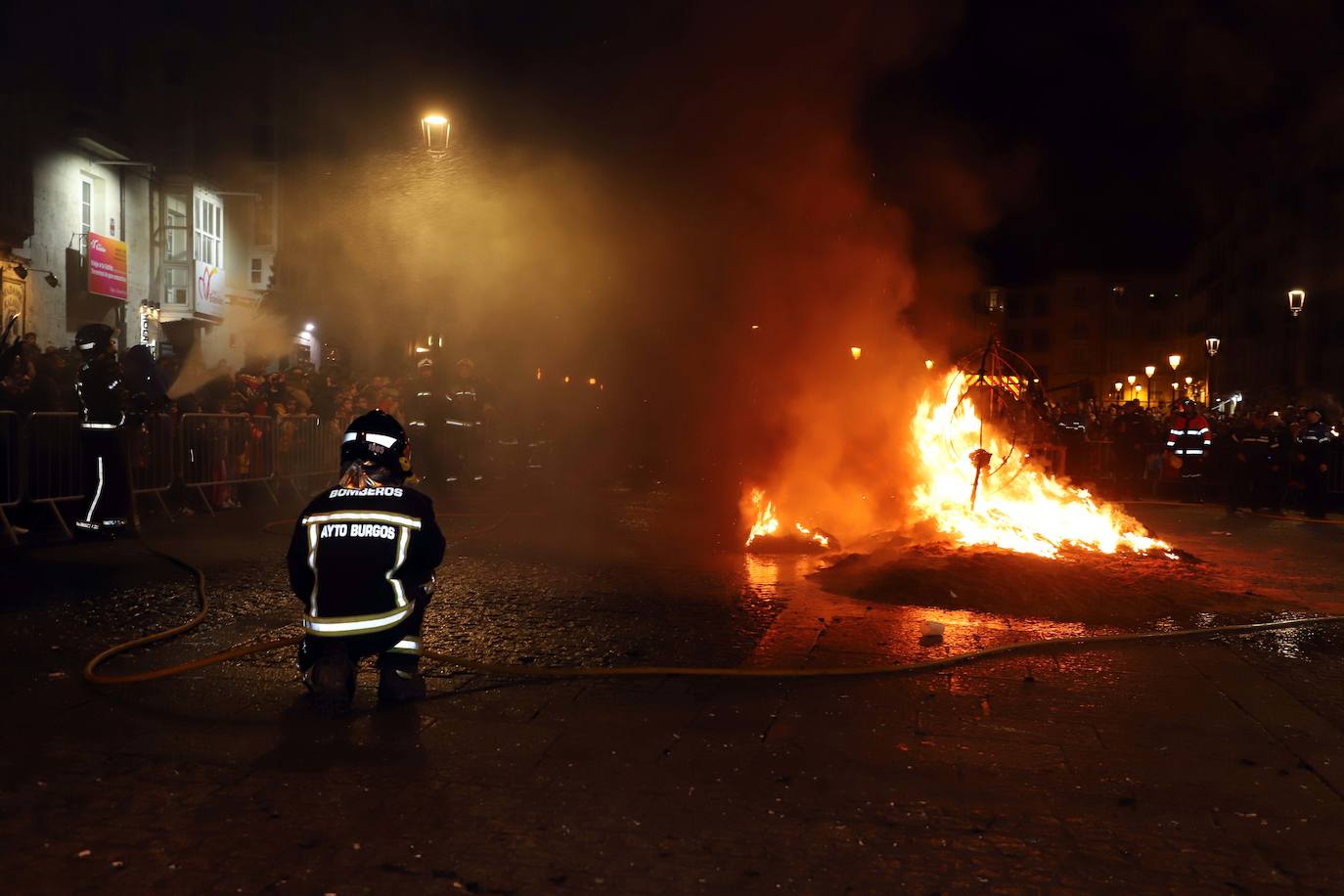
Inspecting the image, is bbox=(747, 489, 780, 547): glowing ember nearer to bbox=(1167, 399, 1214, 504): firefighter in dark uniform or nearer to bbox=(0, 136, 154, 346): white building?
bbox=(1167, 399, 1214, 504): firefighter in dark uniform

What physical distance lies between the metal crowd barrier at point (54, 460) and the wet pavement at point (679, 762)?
296 cm

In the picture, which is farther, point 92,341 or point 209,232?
point 209,232

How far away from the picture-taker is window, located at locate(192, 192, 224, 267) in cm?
2686

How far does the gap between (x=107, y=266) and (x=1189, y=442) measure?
20953mm

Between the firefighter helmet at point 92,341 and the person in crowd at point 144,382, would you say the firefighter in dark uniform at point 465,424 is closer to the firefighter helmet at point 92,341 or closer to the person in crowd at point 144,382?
the person in crowd at point 144,382

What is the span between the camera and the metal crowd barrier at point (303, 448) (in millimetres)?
14156

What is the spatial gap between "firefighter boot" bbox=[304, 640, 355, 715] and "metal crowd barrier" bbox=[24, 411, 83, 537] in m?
6.48

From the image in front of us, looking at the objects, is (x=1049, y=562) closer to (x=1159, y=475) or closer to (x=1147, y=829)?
(x=1147, y=829)

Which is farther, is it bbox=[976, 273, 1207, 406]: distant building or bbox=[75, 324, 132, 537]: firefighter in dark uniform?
bbox=[976, 273, 1207, 406]: distant building

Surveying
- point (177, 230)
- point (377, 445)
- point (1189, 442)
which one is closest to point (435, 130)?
point (177, 230)

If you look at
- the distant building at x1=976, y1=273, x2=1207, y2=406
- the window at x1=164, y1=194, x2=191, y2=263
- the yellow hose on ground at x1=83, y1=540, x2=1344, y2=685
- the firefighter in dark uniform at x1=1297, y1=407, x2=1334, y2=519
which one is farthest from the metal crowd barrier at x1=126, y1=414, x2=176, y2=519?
the distant building at x1=976, y1=273, x2=1207, y2=406

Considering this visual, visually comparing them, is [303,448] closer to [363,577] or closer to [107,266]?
[363,577]

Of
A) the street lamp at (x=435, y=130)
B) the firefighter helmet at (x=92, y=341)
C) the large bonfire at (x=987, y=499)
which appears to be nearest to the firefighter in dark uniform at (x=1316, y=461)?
the large bonfire at (x=987, y=499)

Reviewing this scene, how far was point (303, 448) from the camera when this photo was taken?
48.5 feet
